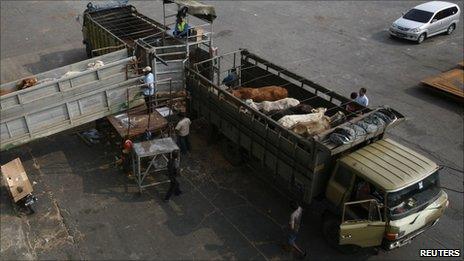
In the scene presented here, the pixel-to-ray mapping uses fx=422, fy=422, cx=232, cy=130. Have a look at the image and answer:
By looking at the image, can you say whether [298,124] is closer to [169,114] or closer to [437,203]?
[437,203]

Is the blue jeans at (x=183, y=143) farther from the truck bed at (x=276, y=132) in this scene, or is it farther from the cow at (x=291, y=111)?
the cow at (x=291, y=111)

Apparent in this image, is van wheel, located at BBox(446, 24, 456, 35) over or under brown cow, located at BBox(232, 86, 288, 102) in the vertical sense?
under

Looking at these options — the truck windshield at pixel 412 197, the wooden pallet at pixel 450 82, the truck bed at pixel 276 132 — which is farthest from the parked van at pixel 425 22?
the truck windshield at pixel 412 197

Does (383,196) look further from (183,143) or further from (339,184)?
(183,143)

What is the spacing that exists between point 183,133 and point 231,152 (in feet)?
4.94

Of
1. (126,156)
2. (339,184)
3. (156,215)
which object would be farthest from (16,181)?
(339,184)

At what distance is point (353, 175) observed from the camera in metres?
8.80

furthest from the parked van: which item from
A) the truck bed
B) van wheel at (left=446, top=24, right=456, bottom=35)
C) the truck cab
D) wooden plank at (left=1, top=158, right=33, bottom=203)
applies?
wooden plank at (left=1, top=158, right=33, bottom=203)

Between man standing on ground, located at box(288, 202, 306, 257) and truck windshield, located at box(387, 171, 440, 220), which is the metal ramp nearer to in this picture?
man standing on ground, located at box(288, 202, 306, 257)

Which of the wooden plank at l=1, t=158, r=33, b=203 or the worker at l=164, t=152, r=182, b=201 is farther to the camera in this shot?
the worker at l=164, t=152, r=182, b=201

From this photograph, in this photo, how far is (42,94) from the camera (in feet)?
37.5

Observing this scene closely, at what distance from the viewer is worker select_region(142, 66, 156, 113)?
1273cm

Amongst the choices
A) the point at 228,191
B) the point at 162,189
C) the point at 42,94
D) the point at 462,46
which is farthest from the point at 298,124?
the point at 462,46

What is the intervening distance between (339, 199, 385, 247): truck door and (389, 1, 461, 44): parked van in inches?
636
